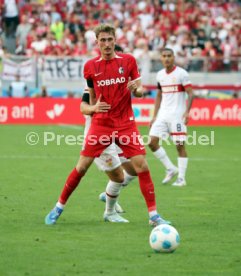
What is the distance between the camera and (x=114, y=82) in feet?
34.0

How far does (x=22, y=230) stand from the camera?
10.2 meters

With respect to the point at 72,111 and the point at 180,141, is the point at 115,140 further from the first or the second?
the point at 72,111

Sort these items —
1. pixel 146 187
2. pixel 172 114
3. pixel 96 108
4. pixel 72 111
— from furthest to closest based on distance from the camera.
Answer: pixel 72 111, pixel 172 114, pixel 146 187, pixel 96 108

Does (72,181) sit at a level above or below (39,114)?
above

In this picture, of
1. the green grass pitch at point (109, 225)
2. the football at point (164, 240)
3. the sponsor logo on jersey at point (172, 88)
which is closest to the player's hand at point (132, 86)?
the green grass pitch at point (109, 225)

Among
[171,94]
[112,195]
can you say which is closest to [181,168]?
[171,94]

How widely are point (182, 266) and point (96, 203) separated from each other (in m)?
4.61

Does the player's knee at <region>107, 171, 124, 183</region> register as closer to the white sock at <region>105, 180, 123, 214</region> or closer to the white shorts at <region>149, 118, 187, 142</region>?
the white sock at <region>105, 180, 123, 214</region>

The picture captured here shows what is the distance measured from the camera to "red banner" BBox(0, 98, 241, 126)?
27.6 m

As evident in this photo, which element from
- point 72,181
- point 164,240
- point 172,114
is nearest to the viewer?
point 164,240

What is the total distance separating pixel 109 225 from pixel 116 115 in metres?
1.28

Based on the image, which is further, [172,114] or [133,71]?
[172,114]

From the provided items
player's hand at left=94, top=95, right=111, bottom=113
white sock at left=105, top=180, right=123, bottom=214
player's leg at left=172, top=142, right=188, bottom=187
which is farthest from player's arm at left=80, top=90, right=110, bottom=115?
player's leg at left=172, top=142, right=188, bottom=187

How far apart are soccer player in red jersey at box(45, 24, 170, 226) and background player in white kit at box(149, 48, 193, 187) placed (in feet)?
16.6
